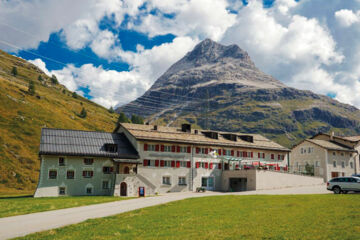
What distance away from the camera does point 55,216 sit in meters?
24.7

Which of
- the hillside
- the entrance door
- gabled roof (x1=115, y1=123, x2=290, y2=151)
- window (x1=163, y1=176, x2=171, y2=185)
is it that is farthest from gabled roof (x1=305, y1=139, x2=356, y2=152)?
the hillside

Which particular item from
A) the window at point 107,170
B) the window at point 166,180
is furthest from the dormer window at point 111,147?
the window at point 166,180

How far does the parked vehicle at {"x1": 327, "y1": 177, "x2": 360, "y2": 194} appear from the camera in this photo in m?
36.4

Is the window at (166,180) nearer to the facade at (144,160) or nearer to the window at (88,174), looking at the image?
the facade at (144,160)

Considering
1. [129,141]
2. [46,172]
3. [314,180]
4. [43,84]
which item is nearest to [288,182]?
[314,180]

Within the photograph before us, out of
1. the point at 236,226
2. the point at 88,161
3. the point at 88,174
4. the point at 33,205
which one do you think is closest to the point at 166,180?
the point at 88,174

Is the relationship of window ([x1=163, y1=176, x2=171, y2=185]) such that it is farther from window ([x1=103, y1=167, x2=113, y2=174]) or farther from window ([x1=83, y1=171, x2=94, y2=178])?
window ([x1=83, y1=171, x2=94, y2=178])

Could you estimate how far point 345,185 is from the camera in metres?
37.2

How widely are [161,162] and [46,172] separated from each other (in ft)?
63.8

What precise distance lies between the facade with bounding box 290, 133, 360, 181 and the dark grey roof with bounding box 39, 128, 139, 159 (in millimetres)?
41570

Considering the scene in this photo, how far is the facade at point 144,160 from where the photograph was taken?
5175 centimetres

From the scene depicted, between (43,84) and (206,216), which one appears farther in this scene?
(43,84)

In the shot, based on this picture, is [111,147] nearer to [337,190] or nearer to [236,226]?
[337,190]

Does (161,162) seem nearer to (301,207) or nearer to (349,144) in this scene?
(301,207)
